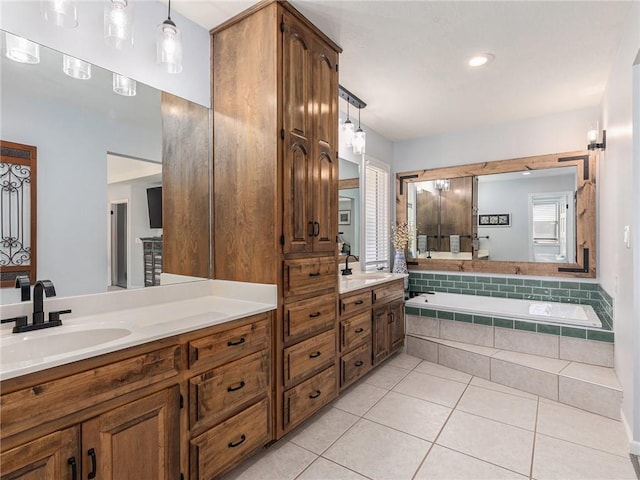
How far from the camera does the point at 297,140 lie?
2.17 meters

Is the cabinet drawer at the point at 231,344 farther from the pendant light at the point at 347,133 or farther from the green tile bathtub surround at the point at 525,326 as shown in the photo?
the green tile bathtub surround at the point at 525,326

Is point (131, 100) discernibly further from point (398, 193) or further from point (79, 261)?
point (398, 193)

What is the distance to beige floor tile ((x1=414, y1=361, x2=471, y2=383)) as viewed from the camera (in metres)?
3.10

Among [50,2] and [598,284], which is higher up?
[50,2]

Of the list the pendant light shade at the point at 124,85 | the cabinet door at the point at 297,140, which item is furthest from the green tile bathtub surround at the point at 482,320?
the pendant light shade at the point at 124,85

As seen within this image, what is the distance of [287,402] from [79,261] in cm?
140

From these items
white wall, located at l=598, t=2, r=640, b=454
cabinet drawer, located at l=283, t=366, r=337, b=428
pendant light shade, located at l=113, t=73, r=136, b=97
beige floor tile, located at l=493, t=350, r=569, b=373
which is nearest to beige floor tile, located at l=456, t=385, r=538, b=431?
beige floor tile, located at l=493, t=350, r=569, b=373

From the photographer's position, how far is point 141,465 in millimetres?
1381

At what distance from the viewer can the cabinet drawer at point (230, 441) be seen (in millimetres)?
1586

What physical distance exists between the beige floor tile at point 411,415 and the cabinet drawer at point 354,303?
725 millimetres

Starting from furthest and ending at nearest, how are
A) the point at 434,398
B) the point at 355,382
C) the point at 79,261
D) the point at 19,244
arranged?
1. the point at 355,382
2. the point at 434,398
3. the point at 79,261
4. the point at 19,244

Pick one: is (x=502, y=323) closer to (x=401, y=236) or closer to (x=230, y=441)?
(x=401, y=236)

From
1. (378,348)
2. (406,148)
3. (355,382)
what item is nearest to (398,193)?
(406,148)

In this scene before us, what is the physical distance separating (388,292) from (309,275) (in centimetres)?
138
